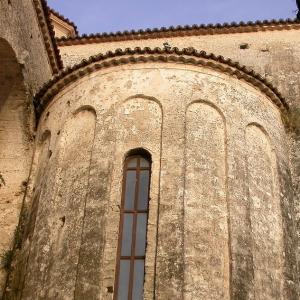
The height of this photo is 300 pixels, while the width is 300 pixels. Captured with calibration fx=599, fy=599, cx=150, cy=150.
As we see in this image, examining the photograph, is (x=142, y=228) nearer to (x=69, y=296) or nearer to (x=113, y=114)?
(x=69, y=296)

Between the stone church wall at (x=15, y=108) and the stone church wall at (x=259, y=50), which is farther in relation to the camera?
the stone church wall at (x=259, y=50)

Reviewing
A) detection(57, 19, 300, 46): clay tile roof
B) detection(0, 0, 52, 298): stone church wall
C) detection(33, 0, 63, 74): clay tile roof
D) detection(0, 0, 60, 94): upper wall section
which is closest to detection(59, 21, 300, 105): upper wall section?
detection(57, 19, 300, 46): clay tile roof

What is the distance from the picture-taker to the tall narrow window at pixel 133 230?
28.1 feet

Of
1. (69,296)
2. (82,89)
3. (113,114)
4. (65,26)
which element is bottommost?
(69,296)

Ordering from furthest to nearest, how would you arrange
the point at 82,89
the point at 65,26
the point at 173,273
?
the point at 65,26, the point at 82,89, the point at 173,273

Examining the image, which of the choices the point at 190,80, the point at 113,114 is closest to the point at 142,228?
the point at 113,114

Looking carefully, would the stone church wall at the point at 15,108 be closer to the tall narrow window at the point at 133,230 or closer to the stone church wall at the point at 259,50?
the tall narrow window at the point at 133,230

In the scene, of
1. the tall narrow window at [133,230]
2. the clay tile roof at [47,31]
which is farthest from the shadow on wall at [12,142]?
the tall narrow window at [133,230]

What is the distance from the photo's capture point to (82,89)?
35.4 ft

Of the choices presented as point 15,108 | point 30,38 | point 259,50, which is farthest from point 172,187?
point 259,50

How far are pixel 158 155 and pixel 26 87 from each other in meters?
3.11

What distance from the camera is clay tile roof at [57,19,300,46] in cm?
1441

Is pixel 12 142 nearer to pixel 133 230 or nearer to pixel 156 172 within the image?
pixel 156 172

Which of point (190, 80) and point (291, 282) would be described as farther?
point (190, 80)
